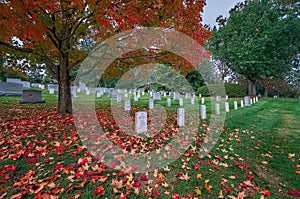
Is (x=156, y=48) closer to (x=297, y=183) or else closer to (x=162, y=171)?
(x=162, y=171)

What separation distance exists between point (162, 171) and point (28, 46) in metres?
6.81

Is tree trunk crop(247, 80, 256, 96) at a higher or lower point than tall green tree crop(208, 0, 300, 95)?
lower

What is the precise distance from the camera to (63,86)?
655cm

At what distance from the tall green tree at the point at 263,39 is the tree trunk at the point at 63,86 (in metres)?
18.9

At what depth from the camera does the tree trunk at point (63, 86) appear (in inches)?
255

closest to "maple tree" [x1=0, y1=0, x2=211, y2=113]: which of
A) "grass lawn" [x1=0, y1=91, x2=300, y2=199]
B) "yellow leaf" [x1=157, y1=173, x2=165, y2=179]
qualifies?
"grass lawn" [x1=0, y1=91, x2=300, y2=199]

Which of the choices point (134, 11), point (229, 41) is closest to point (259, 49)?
point (229, 41)

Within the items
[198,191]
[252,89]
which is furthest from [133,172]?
[252,89]

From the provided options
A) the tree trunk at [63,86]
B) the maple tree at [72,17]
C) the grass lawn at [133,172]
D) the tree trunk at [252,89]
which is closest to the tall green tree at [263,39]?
the tree trunk at [252,89]

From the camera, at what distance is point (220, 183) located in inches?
108

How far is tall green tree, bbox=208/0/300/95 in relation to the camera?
726 inches

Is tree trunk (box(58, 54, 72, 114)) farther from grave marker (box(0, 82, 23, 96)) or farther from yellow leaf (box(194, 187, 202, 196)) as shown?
grave marker (box(0, 82, 23, 96))

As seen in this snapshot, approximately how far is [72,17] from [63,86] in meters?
2.63

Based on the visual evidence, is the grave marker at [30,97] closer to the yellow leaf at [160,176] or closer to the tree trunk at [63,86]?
the tree trunk at [63,86]
